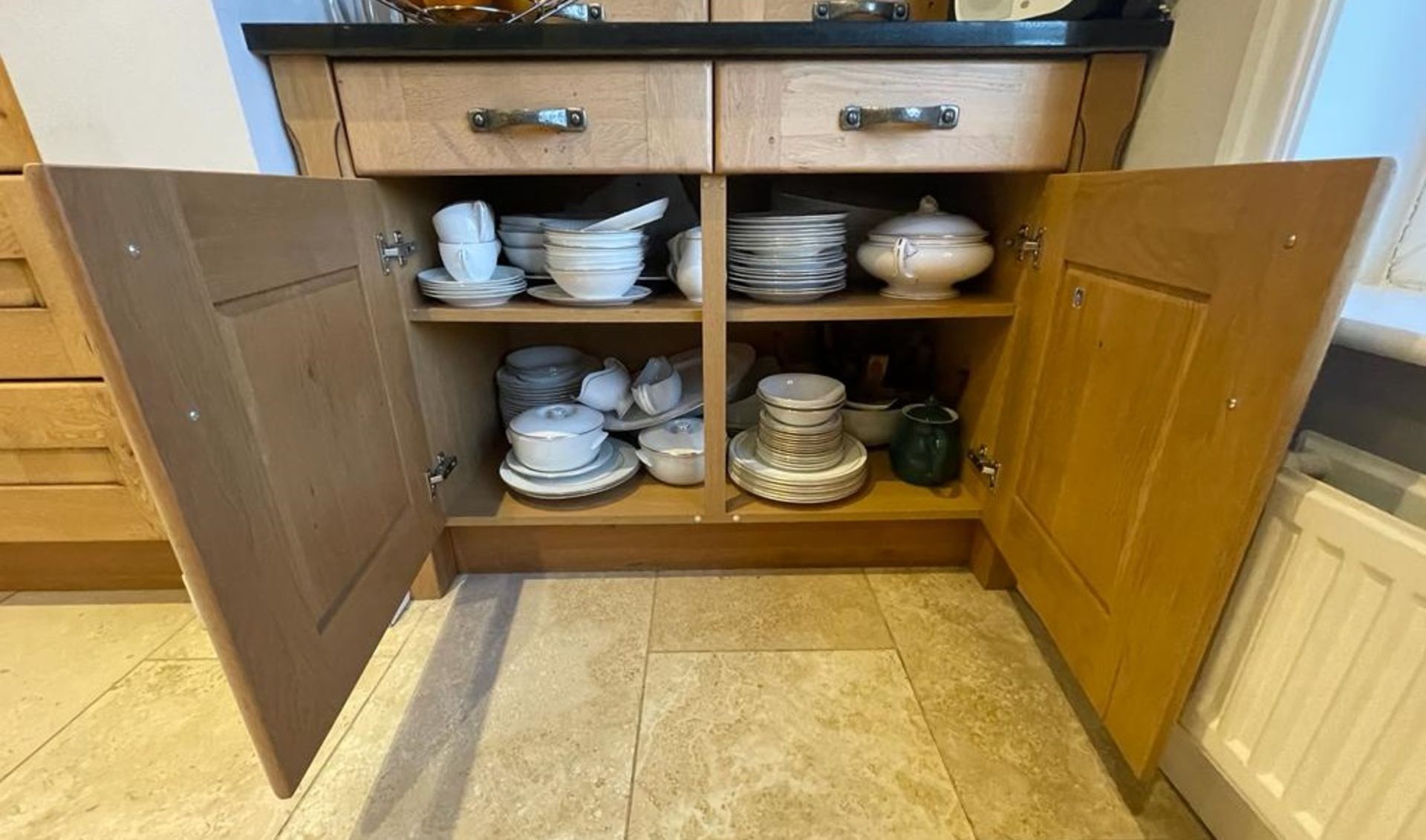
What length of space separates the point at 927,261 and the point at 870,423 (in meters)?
0.42

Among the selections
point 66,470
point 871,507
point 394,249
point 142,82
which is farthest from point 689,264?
point 66,470

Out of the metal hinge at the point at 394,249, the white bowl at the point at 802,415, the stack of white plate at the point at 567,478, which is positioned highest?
the metal hinge at the point at 394,249

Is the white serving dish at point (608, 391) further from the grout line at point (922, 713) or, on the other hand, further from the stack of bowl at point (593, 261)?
the grout line at point (922, 713)

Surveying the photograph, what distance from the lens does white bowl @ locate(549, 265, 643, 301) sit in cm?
98

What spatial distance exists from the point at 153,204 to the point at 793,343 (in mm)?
1188

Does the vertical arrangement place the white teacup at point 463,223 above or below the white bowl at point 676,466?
above

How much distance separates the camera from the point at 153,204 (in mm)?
448

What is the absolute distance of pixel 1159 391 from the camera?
64cm

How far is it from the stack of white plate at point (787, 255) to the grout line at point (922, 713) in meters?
0.58

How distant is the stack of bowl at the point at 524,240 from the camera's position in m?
1.10

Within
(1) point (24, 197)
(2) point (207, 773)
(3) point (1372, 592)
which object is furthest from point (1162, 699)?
(1) point (24, 197)

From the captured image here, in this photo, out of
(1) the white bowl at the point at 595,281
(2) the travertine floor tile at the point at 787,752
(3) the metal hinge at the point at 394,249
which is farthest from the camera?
(1) the white bowl at the point at 595,281

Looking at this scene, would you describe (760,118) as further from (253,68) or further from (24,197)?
(24,197)

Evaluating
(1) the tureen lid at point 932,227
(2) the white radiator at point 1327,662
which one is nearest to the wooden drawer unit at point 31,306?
(1) the tureen lid at point 932,227
